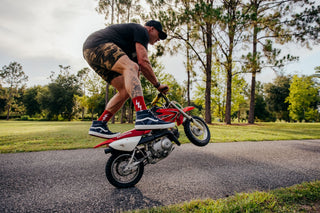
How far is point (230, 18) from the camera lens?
449 inches

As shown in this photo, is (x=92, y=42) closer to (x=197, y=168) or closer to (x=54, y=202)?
(x=54, y=202)

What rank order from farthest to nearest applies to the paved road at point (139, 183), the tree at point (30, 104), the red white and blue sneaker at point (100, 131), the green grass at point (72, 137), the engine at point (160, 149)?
the tree at point (30, 104), the green grass at point (72, 137), the red white and blue sneaker at point (100, 131), the engine at point (160, 149), the paved road at point (139, 183)

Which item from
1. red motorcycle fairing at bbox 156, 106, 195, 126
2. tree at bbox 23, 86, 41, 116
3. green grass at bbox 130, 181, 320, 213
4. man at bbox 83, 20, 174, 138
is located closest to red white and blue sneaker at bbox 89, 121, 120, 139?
man at bbox 83, 20, 174, 138

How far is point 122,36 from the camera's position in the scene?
2512 mm

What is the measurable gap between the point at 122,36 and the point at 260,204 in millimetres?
2683

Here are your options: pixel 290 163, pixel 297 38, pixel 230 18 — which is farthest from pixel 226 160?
pixel 297 38

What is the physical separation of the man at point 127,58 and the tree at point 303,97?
47.8m

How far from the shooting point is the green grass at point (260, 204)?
1697 millimetres

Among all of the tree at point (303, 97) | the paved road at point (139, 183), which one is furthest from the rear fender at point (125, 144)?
the tree at point (303, 97)

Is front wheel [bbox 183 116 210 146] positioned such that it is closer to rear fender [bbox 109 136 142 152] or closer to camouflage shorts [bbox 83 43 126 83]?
rear fender [bbox 109 136 142 152]

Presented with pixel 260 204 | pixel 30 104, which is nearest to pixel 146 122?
pixel 260 204

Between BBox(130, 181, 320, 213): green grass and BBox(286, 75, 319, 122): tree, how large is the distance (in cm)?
4709

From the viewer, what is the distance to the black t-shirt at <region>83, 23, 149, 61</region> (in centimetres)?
240

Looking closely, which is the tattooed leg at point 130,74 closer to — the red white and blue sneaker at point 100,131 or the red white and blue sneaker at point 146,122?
the red white and blue sneaker at point 146,122
